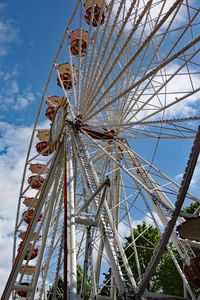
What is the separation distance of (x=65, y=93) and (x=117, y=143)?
289 centimetres

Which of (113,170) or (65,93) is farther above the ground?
(65,93)

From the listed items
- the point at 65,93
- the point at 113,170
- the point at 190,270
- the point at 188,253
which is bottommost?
the point at 190,270

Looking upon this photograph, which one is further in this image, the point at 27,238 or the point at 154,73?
the point at 27,238

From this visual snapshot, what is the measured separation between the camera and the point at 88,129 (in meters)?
15.6

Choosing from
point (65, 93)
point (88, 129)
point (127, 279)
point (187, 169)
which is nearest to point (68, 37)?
point (65, 93)

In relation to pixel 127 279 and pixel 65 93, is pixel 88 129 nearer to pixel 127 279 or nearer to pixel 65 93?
pixel 65 93

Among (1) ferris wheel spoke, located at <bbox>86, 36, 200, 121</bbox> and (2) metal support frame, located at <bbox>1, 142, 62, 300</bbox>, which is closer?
(1) ferris wheel spoke, located at <bbox>86, 36, 200, 121</bbox>

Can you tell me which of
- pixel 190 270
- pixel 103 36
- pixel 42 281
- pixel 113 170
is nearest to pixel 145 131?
pixel 113 170

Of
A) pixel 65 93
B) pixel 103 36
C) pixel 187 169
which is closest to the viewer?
pixel 187 169

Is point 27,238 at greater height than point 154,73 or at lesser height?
lesser

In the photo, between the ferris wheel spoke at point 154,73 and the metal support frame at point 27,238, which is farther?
the metal support frame at point 27,238

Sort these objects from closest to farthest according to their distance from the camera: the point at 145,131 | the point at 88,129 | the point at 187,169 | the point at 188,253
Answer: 1. the point at 187,169
2. the point at 188,253
3. the point at 145,131
4. the point at 88,129

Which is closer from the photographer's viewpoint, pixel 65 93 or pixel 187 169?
pixel 187 169

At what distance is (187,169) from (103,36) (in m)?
8.02
